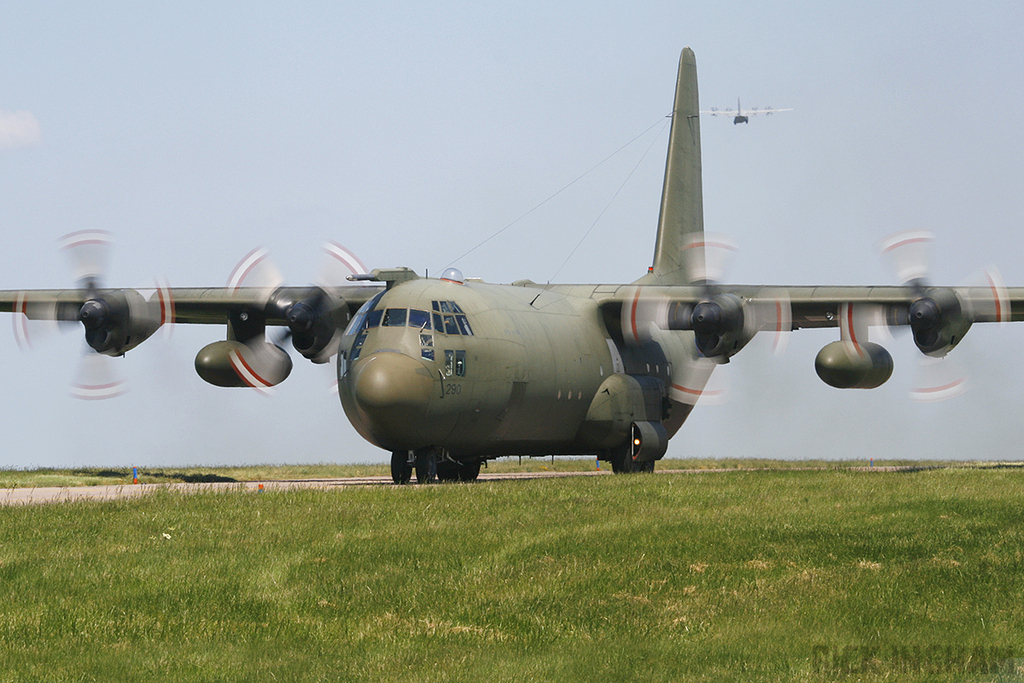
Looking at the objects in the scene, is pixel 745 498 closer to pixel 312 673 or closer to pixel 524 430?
pixel 524 430

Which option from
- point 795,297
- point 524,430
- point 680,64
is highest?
point 680,64

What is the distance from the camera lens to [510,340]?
27469 millimetres

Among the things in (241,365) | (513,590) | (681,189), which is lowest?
(513,590)

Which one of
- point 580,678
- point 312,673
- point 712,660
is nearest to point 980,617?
point 712,660

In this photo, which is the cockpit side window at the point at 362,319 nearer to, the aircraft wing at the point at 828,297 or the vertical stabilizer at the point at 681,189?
the aircraft wing at the point at 828,297

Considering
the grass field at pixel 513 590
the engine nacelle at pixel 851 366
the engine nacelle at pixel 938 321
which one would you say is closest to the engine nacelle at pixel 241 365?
the grass field at pixel 513 590

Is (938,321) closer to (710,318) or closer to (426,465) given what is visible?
(710,318)

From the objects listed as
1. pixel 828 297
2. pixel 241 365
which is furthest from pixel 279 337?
pixel 828 297

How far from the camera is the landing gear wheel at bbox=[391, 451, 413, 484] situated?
27234 millimetres

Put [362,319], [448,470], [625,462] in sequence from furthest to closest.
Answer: [625,462], [448,470], [362,319]

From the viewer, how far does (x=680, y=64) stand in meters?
42.8

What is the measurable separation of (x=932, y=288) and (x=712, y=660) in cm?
2211

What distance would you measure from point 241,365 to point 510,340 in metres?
8.97

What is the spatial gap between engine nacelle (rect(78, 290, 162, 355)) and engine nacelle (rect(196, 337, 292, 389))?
69.1 inches
